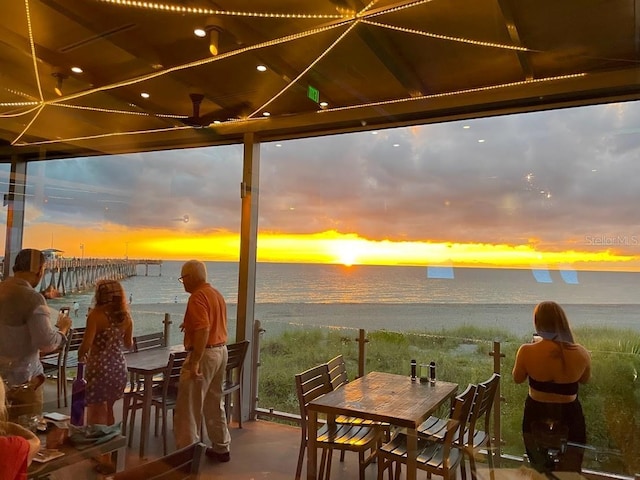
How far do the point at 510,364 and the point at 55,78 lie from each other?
138 inches

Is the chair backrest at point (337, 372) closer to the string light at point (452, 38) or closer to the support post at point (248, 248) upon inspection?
the support post at point (248, 248)

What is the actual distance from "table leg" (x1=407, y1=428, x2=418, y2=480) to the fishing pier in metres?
2.46

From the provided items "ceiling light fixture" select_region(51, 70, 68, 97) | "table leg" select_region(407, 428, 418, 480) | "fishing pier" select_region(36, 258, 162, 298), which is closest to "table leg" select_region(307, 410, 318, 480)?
"table leg" select_region(407, 428, 418, 480)

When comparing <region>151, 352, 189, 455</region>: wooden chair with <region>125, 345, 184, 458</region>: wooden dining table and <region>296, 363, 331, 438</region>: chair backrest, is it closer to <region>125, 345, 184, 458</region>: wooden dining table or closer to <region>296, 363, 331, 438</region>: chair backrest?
<region>125, 345, 184, 458</region>: wooden dining table

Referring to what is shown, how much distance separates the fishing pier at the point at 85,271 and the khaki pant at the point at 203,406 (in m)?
1.12

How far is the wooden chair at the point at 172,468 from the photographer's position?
1295mm

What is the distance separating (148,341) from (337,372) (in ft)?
5.05

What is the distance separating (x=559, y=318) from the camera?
8.04 ft

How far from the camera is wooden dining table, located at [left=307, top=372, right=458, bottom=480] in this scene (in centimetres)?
226

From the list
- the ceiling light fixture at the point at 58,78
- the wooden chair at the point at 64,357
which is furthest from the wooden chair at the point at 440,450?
the ceiling light fixture at the point at 58,78

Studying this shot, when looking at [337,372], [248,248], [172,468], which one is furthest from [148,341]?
[172,468]

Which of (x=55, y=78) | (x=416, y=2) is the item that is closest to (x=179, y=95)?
(x=55, y=78)

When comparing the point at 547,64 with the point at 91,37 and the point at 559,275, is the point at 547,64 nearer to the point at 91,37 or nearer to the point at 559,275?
the point at 559,275

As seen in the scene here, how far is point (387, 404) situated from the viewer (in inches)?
95.0
